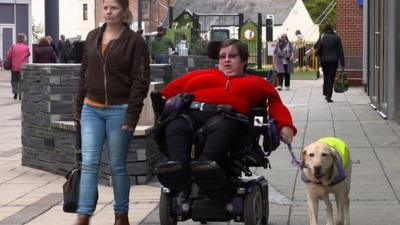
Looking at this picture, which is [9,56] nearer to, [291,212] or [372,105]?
[372,105]

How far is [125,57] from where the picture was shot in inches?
265

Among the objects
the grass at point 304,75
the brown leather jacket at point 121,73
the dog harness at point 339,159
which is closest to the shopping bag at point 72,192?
the brown leather jacket at point 121,73

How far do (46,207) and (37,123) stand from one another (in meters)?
2.56

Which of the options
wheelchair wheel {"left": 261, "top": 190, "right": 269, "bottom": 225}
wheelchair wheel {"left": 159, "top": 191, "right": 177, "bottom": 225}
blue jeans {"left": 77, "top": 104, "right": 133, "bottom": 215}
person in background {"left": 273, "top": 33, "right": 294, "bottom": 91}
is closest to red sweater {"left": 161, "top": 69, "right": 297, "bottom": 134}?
blue jeans {"left": 77, "top": 104, "right": 133, "bottom": 215}

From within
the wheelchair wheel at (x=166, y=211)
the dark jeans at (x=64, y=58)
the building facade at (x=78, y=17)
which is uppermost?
the building facade at (x=78, y=17)

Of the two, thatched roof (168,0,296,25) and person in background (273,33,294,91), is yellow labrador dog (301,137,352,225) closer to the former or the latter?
person in background (273,33,294,91)

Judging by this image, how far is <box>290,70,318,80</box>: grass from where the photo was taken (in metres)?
33.5

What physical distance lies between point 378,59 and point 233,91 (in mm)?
10979

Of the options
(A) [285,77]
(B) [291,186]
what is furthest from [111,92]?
(A) [285,77]

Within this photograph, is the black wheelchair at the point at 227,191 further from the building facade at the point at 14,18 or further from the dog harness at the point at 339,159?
the building facade at the point at 14,18

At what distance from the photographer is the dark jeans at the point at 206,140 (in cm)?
641

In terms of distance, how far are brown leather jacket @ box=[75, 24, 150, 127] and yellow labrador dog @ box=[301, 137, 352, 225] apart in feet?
4.37

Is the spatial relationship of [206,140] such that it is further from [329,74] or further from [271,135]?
[329,74]

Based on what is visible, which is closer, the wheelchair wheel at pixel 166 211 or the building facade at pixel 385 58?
the wheelchair wheel at pixel 166 211
